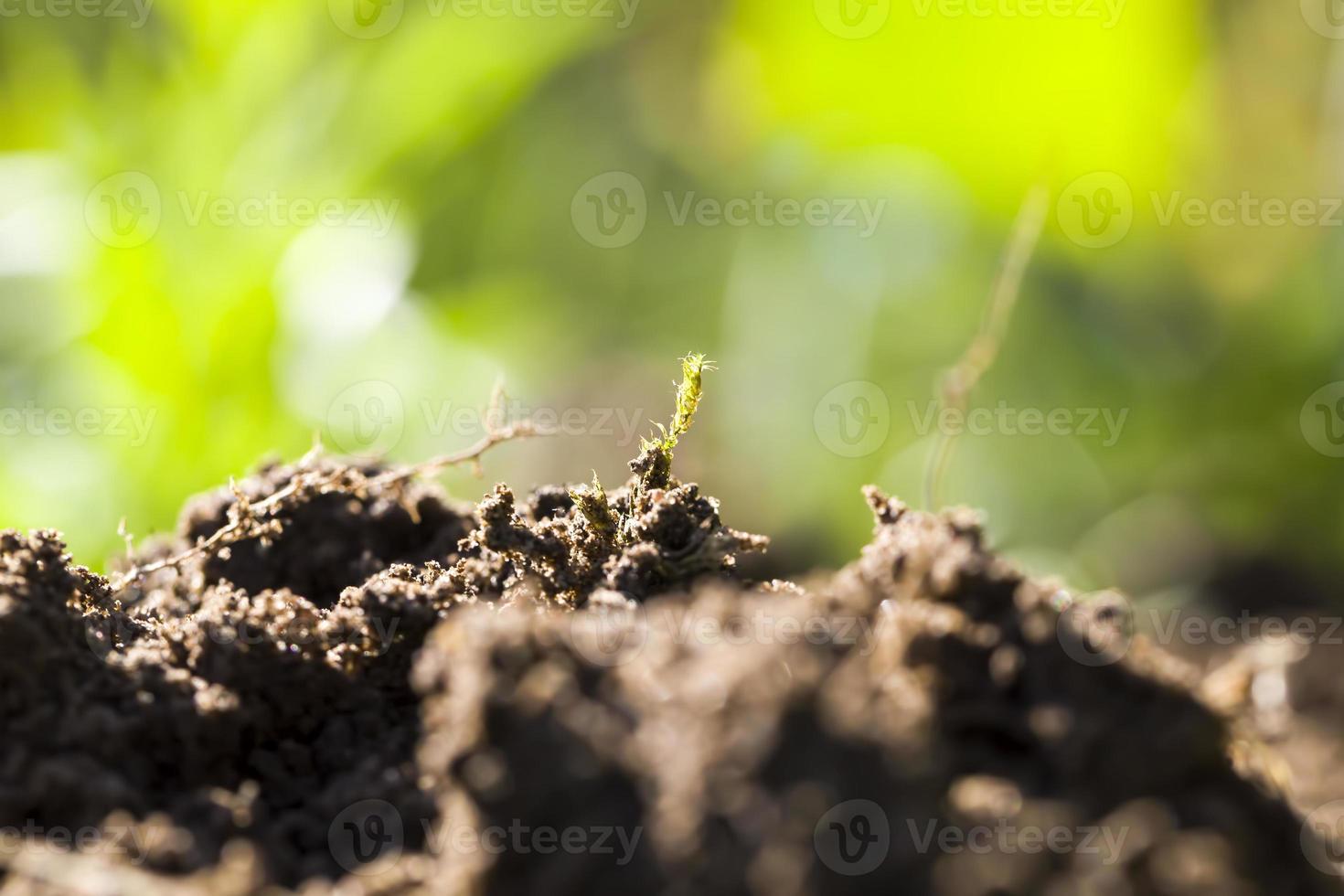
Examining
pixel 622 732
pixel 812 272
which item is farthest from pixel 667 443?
pixel 812 272

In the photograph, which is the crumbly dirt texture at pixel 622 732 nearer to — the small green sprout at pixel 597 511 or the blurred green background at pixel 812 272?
the small green sprout at pixel 597 511

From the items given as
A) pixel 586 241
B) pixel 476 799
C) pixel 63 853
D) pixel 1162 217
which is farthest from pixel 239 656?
pixel 586 241

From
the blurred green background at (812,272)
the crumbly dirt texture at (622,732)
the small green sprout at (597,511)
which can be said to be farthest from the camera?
the blurred green background at (812,272)

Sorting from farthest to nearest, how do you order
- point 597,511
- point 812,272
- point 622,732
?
1. point 812,272
2. point 597,511
3. point 622,732

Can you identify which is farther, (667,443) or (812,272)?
(812,272)

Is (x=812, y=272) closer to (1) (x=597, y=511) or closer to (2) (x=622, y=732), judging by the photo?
(1) (x=597, y=511)

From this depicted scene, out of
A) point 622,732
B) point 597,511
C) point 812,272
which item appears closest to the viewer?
point 622,732

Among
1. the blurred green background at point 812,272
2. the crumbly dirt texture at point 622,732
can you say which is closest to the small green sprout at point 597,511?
the crumbly dirt texture at point 622,732
